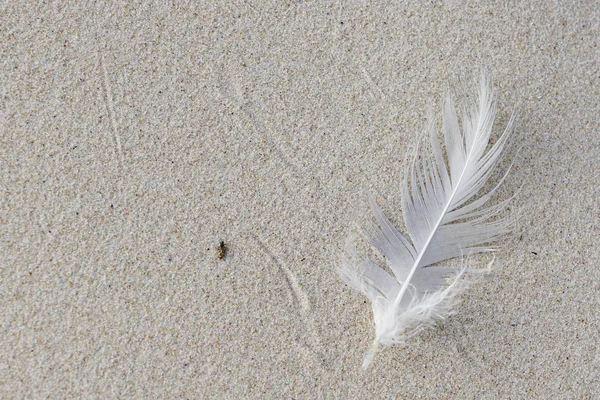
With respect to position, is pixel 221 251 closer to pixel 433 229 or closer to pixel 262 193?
pixel 262 193

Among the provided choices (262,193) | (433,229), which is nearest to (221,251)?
(262,193)

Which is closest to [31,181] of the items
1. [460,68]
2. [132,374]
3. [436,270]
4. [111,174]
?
[111,174]

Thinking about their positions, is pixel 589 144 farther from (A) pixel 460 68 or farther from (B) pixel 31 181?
(B) pixel 31 181

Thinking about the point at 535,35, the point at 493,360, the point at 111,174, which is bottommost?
the point at 493,360

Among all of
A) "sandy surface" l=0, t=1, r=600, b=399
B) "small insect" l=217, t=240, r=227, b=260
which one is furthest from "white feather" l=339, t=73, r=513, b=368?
"small insect" l=217, t=240, r=227, b=260

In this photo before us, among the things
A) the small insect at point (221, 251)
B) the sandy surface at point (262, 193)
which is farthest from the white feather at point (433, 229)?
the small insect at point (221, 251)
